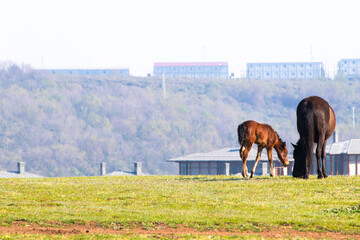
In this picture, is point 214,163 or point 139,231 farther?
point 214,163

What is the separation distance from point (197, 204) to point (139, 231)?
451cm

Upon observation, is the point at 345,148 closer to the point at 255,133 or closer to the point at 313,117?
the point at 255,133

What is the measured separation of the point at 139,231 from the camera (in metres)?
20.1

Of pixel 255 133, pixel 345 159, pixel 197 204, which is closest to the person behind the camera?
pixel 197 204

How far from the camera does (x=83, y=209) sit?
76.1 feet

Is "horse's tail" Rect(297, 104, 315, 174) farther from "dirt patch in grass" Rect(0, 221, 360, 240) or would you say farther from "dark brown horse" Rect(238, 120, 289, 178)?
"dirt patch in grass" Rect(0, 221, 360, 240)

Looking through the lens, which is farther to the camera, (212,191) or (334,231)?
(212,191)

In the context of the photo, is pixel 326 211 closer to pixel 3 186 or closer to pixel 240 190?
pixel 240 190

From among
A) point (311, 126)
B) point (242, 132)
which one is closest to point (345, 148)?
point (242, 132)

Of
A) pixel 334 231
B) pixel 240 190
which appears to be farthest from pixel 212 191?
pixel 334 231

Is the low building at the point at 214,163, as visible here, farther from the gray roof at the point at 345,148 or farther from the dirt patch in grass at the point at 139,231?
the dirt patch in grass at the point at 139,231

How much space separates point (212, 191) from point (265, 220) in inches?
245

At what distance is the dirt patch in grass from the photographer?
19734 millimetres

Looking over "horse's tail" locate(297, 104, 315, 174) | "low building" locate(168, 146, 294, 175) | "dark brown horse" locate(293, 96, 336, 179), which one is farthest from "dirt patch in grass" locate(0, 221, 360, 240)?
Result: "low building" locate(168, 146, 294, 175)
